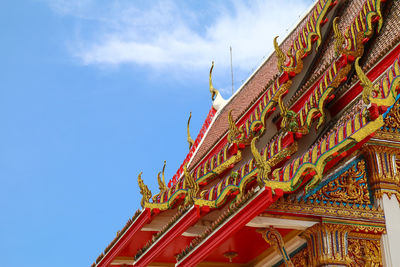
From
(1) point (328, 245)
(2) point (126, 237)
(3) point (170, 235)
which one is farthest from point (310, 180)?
(2) point (126, 237)

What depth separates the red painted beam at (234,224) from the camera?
6.23 metres

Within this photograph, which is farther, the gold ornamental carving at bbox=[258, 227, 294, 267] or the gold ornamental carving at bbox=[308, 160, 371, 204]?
the gold ornamental carving at bbox=[308, 160, 371, 204]

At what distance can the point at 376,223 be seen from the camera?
6.89 metres

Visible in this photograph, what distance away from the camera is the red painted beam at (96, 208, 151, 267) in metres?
9.20

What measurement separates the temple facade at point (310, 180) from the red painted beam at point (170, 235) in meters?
0.01

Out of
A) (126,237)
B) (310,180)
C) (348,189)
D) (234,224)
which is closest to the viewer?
(310,180)

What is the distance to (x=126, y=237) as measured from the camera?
9.84 meters

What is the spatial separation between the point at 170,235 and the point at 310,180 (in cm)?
210

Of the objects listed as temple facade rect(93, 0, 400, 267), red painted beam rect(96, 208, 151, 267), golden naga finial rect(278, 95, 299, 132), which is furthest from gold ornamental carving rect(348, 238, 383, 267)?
red painted beam rect(96, 208, 151, 267)

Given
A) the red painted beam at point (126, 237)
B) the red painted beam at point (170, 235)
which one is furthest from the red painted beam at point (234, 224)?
the red painted beam at point (126, 237)

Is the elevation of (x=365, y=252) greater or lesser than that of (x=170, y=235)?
lesser

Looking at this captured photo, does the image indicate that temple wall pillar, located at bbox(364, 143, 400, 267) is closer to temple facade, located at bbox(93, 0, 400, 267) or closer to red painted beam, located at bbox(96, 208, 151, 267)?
temple facade, located at bbox(93, 0, 400, 267)

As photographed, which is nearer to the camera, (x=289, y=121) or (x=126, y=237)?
(x=289, y=121)

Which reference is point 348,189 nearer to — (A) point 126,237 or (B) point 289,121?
(B) point 289,121
